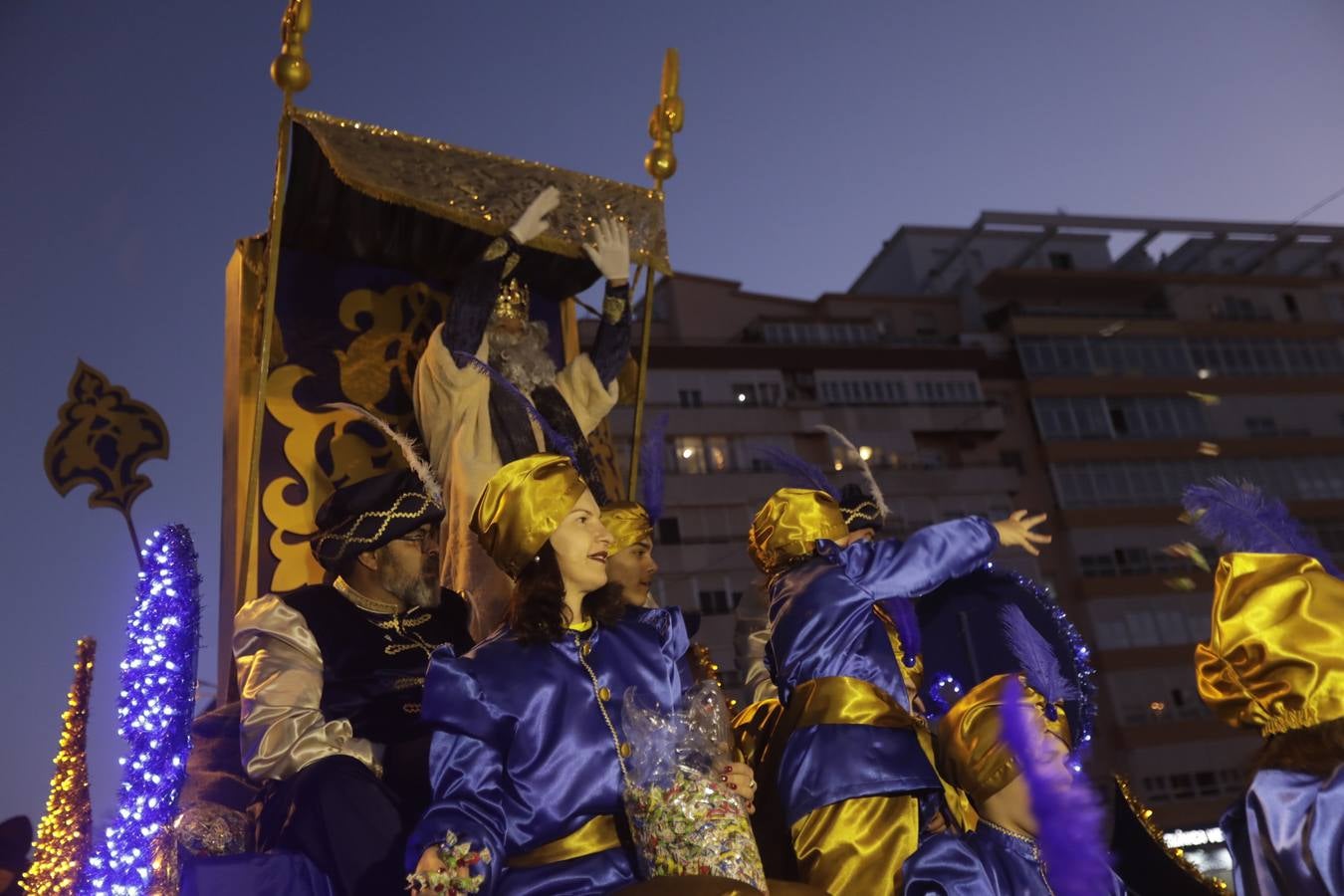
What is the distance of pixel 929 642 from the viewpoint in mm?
5004

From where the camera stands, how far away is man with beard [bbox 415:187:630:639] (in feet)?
17.4

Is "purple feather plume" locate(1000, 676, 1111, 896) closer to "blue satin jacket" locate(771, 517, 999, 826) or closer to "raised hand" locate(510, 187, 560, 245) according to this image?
"blue satin jacket" locate(771, 517, 999, 826)

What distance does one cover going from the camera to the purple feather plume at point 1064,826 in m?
3.35

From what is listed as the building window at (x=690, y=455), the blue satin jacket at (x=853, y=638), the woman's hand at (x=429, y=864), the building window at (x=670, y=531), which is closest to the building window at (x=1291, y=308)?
the building window at (x=690, y=455)

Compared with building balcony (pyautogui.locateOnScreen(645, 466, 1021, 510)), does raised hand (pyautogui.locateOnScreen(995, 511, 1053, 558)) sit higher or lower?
lower

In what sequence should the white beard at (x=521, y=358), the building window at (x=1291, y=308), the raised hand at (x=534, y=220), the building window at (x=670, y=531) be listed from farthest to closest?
the building window at (x=1291, y=308) → the building window at (x=670, y=531) → the white beard at (x=521, y=358) → the raised hand at (x=534, y=220)

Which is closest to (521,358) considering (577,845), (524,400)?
(524,400)

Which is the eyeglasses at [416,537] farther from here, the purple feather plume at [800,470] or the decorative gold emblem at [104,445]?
the decorative gold emblem at [104,445]

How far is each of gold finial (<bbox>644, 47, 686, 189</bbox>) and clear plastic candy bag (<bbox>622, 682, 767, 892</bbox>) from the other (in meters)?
4.95

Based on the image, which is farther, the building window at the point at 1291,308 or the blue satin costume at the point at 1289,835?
the building window at the point at 1291,308

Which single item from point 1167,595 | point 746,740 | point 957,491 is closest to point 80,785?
point 746,740

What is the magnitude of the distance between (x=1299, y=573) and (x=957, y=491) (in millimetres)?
33299

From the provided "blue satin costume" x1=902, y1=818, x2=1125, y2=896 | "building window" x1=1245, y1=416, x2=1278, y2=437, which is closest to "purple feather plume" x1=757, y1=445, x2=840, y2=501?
"blue satin costume" x1=902, y1=818, x2=1125, y2=896

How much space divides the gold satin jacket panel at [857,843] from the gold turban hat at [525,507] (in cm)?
128
